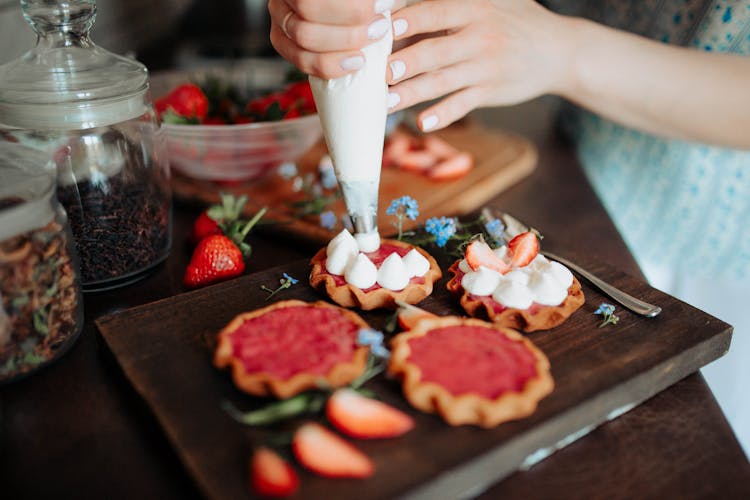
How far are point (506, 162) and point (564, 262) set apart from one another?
71 cm

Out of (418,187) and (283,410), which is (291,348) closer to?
(283,410)

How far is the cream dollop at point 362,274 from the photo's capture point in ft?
3.65

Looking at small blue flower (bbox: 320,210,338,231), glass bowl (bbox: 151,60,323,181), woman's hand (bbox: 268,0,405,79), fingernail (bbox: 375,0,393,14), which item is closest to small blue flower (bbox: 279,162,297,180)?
glass bowl (bbox: 151,60,323,181)

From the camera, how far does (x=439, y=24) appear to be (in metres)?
1.25

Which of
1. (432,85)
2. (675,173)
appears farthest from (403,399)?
(675,173)

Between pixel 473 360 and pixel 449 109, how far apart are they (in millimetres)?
600

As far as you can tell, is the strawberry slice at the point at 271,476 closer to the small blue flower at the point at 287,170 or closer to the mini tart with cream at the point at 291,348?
the mini tart with cream at the point at 291,348

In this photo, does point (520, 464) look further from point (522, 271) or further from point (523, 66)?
point (523, 66)

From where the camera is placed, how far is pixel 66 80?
111 cm

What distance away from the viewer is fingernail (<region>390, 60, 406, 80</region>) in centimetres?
116

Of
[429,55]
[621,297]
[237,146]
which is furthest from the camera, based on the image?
[237,146]

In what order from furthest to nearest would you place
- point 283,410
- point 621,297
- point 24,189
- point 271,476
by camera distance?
point 621,297
point 24,189
point 283,410
point 271,476

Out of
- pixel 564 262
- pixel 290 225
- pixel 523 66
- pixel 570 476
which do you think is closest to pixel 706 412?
Result: pixel 570 476

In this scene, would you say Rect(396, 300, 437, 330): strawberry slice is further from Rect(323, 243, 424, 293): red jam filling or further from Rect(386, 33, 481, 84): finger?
Rect(386, 33, 481, 84): finger
